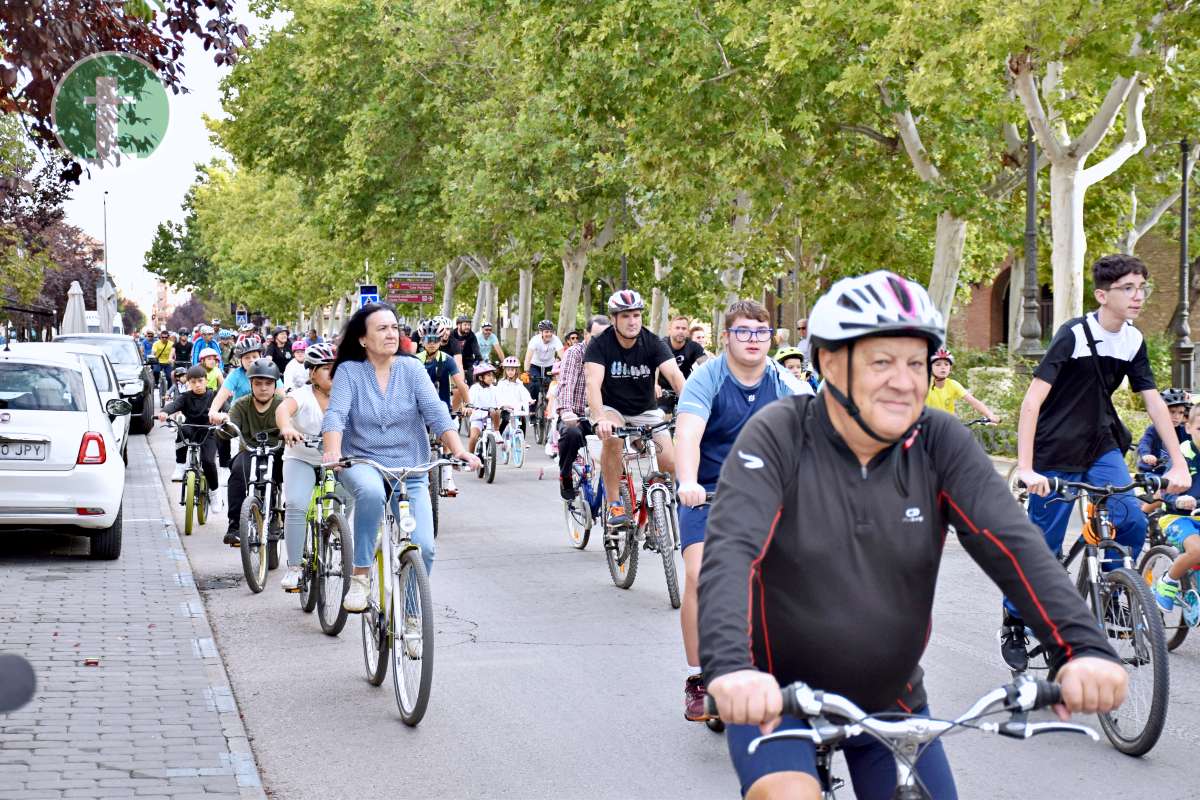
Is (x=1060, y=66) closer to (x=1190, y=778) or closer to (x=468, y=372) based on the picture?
(x=468, y=372)

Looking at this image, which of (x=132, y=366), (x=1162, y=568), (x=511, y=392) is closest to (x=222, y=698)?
(x=1162, y=568)

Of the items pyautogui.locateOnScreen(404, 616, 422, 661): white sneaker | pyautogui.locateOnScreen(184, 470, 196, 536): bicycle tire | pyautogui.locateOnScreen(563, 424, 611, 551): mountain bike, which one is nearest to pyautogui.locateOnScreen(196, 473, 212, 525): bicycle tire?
pyautogui.locateOnScreen(184, 470, 196, 536): bicycle tire

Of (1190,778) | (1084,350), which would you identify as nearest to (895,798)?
(1190,778)

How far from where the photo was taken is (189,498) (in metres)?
13.8

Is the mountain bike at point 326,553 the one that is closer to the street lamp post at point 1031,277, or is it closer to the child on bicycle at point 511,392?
the child on bicycle at point 511,392

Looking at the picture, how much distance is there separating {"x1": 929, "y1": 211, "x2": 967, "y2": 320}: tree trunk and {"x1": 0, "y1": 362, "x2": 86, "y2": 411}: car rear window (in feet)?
53.2

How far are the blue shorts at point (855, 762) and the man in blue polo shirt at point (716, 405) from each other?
315cm

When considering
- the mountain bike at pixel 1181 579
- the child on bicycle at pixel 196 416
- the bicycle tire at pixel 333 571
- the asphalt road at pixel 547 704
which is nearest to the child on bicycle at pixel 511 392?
the child on bicycle at pixel 196 416

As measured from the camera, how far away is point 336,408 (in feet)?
24.6

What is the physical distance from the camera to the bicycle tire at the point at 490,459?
18875 millimetres

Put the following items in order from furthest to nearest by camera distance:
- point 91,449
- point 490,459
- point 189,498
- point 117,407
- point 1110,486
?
point 490,459
point 189,498
point 117,407
point 91,449
point 1110,486

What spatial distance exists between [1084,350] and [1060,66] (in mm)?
16708

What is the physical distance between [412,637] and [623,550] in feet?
13.1

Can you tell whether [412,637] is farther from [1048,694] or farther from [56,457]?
[56,457]
